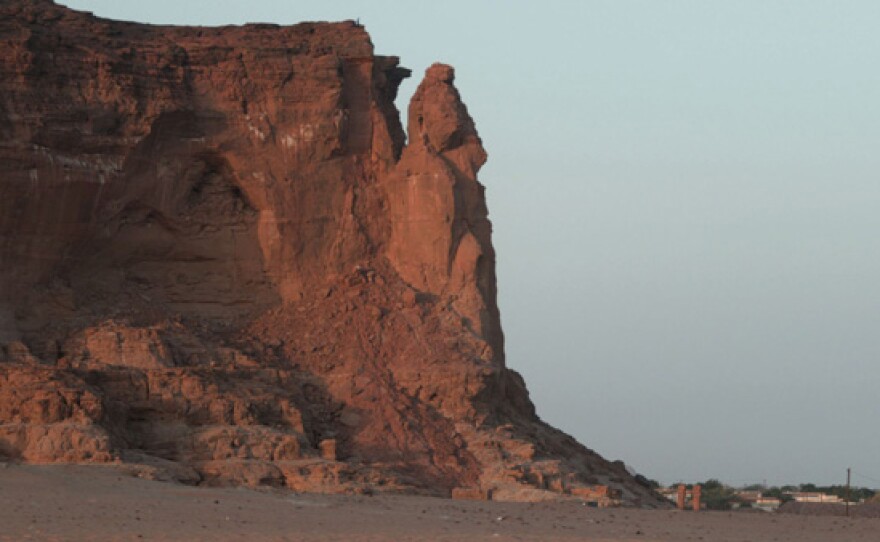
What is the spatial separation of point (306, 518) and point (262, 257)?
11.3m

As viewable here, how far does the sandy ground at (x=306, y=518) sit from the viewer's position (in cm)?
2747

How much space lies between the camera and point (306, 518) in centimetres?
3012

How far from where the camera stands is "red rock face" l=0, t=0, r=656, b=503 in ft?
120

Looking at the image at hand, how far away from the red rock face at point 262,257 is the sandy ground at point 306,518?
7.23ft

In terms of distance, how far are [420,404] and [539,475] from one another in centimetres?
302

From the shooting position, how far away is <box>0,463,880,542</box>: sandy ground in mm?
27469

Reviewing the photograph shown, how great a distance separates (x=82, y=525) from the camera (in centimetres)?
2736

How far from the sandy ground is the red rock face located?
2205mm

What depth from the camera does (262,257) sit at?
40.7 meters

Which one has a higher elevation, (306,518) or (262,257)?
(262,257)

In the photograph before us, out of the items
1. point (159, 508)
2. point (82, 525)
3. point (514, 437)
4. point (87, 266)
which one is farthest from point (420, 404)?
point (82, 525)

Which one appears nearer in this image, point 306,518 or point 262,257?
point 306,518

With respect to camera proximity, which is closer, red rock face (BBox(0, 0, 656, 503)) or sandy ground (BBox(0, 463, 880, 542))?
sandy ground (BBox(0, 463, 880, 542))

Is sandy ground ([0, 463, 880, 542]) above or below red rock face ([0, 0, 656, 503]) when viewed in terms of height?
below
